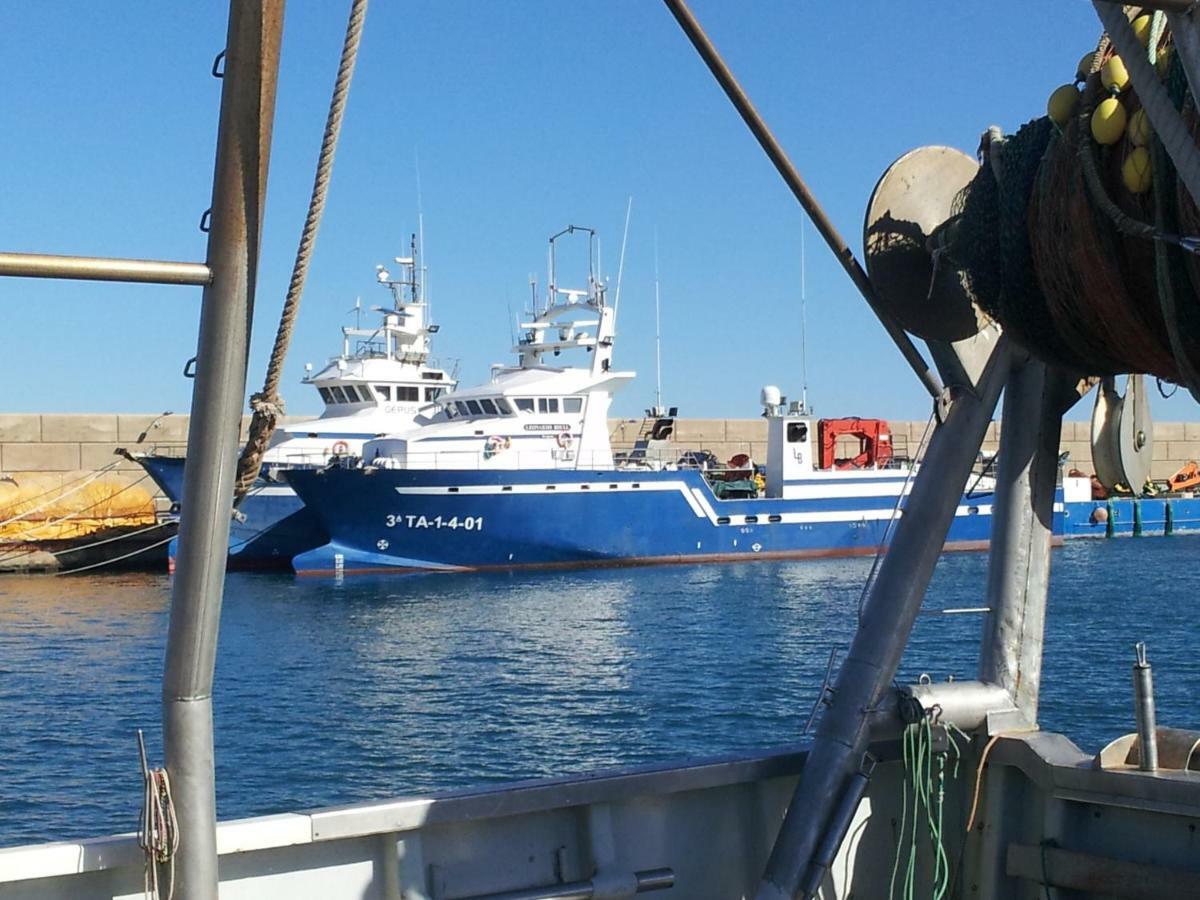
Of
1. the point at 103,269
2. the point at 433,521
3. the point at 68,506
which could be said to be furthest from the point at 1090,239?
the point at 68,506

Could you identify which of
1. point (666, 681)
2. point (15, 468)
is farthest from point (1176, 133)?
point (15, 468)

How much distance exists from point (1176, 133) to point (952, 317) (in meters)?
1.59

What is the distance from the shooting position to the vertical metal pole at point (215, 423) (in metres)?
2.31

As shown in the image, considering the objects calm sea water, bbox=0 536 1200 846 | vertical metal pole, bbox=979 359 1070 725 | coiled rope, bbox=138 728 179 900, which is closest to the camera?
coiled rope, bbox=138 728 179 900

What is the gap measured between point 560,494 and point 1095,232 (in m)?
27.5

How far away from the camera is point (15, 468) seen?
38000 millimetres

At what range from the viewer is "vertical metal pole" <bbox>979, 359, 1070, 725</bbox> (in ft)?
13.3

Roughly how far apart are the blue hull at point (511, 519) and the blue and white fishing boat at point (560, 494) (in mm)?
32

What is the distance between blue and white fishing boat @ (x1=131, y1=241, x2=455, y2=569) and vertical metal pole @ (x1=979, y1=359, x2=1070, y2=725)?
27.3 m

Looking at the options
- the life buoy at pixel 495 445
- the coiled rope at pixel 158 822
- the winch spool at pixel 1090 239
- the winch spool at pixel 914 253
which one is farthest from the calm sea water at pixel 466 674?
the winch spool at pixel 1090 239

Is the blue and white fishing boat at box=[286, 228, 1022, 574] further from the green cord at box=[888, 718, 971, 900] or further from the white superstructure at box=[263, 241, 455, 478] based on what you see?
the green cord at box=[888, 718, 971, 900]

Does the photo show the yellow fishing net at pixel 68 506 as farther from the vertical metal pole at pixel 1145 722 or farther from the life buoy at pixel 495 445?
the vertical metal pole at pixel 1145 722

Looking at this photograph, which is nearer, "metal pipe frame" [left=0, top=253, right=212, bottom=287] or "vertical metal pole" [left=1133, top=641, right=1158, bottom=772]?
"metal pipe frame" [left=0, top=253, right=212, bottom=287]

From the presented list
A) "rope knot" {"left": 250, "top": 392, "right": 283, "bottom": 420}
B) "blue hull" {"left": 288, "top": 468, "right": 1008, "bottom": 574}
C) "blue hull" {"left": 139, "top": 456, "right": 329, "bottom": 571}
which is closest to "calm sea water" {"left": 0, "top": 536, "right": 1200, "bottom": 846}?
"blue hull" {"left": 288, "top": 468, "right": 1008, "bottom": 574}
